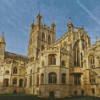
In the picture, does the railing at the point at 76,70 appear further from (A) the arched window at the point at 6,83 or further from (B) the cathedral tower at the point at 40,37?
(B) the cathedral tower at the point at 40,37

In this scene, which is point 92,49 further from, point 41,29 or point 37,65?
point 41,29

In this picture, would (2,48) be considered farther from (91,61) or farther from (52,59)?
(91,61)

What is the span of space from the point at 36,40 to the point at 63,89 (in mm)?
43255

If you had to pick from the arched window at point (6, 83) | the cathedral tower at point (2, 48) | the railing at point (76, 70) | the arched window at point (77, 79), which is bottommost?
the arched window at point (6, 83)

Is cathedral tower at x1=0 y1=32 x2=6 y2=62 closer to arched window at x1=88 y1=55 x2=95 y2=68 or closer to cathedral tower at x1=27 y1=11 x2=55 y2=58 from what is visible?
cathedral tower at x1=27 y1=11 x2=55 y2=58

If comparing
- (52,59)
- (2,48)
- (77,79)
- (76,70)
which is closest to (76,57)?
(76,70)

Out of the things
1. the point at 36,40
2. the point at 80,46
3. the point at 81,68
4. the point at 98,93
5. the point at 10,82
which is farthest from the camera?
the point at 36,40

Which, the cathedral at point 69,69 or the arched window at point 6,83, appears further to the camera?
the arched window at point 6,83

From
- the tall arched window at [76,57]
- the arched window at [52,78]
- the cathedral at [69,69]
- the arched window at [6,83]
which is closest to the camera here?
the cathedral at [69,69]

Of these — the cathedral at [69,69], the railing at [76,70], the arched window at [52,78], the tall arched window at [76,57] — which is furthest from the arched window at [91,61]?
the arched window at [52,78]

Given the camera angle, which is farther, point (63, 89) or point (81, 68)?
point (81, 68)

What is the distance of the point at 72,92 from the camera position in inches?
Result: 1194

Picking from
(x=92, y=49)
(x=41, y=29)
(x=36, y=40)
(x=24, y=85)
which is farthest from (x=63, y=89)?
(x=41, y=29)

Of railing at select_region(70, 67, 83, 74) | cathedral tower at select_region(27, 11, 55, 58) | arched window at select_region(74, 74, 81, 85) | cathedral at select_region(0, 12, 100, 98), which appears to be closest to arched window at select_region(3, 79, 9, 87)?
cathedral at select_region(0, 12, 100, 98)
